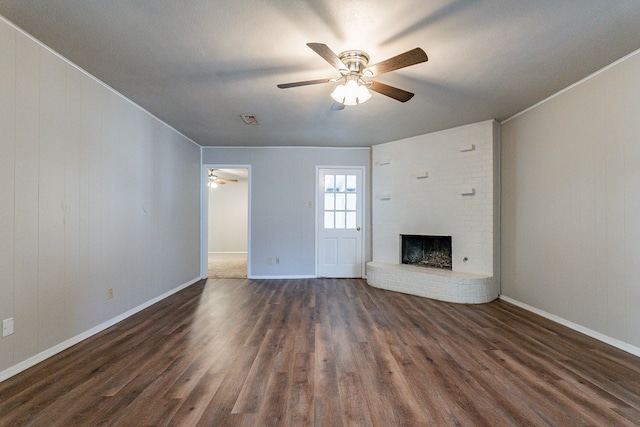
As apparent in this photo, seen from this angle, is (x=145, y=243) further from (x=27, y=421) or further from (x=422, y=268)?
(x=422, y=268)

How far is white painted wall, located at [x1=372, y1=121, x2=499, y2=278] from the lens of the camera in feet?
13.0

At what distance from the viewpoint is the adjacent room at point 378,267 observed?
1818mm

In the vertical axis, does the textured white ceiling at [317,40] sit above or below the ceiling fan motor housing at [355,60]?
above

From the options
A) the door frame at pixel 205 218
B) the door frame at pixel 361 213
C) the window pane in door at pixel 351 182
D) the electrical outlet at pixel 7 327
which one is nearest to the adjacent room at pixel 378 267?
the electrical outlet at pixel 7 327

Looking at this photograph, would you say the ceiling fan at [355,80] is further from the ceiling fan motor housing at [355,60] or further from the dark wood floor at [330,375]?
the dark wood floor at [330,375]

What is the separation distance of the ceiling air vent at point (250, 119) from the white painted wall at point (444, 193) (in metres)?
2.33

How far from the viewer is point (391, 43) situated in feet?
7.18

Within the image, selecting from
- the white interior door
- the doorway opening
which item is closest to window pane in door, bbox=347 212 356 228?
the white interior door

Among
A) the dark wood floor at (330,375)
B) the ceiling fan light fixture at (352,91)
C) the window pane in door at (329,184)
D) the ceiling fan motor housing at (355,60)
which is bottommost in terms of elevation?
the dark wood floor at (330,375)

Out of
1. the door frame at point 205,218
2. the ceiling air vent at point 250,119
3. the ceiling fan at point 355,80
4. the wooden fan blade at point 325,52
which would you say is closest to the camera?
the wooden fan blade at point 325,52

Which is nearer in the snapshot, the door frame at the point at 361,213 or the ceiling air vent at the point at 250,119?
the ceiling air vent at the point at 250,119

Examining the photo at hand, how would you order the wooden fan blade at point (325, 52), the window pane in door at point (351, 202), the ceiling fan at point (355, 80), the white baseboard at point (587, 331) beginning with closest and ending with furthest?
the wooden fan blade at point (325, 52) < the ceiling fan at point (355, 80) < the white baseboard at point (587, 331) < the window pane in door at point (351, 202)

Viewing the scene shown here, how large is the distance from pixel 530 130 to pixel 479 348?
8.93 ft

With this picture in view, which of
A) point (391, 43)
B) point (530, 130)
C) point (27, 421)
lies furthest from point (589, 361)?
point (27, 421)
